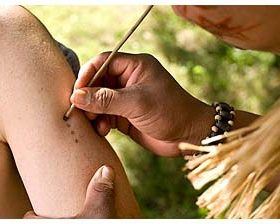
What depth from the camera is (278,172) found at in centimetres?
97

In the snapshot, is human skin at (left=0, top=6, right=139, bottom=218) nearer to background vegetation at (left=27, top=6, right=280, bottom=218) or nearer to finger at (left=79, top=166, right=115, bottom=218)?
finger at (left=79, top=166, right=115, bottom=218)

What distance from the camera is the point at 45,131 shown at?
1.18 meters

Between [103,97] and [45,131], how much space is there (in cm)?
10

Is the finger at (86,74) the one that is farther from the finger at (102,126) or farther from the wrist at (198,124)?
the wrist at (198,124)

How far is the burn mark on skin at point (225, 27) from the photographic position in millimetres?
891

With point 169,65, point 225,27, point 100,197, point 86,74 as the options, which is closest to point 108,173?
point 100,197

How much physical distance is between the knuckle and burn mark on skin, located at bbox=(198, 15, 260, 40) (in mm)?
292

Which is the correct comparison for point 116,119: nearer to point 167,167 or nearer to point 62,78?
point 62,78

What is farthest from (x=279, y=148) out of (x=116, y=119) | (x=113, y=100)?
(x=116, y=119)

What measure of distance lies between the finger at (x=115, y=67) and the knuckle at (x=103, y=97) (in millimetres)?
42

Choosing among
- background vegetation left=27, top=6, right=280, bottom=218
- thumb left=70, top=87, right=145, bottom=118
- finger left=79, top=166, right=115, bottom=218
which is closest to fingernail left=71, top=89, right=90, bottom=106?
thumb left=70, top=87, right=145, bottom=118

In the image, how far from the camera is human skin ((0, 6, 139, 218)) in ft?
3.87

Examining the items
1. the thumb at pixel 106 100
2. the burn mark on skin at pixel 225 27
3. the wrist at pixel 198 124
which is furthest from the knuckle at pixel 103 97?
the burn mark on skin at pixel 225 27

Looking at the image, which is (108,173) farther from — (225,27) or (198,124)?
(225,27)
